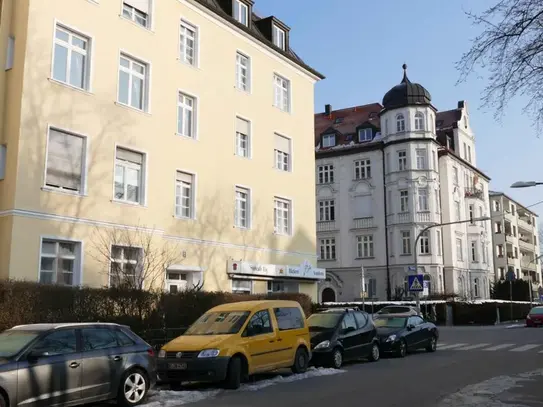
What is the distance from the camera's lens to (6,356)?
899cm

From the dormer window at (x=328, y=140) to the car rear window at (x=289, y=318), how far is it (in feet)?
149

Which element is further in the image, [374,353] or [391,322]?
[391,322]

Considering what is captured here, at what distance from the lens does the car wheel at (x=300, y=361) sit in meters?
14.4

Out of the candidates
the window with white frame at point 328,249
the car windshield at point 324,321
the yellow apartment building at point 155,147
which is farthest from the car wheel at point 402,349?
the window with white frame at point 328,249

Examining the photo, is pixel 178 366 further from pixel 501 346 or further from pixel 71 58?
pixel 501 346

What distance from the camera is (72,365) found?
962cm

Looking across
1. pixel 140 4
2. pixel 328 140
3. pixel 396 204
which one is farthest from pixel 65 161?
pixel 328 140

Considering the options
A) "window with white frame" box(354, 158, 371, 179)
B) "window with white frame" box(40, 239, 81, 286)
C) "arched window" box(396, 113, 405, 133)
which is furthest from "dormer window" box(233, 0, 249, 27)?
"window with white frame" box(354, 158, 371, 179)

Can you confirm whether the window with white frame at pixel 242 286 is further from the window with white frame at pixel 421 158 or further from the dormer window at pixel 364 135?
the dormer window at pixel 364 135

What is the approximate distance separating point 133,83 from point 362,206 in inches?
1432

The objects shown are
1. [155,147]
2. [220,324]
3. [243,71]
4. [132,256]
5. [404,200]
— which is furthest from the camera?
[404,200]

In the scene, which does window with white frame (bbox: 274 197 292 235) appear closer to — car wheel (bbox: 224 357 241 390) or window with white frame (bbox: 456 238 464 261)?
car wheel (bbox: 224 357 241 390)

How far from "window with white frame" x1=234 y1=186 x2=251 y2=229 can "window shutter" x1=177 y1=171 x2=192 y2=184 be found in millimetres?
3036

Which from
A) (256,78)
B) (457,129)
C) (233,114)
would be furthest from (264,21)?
(457,129)
